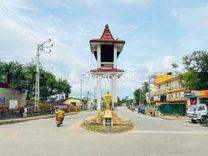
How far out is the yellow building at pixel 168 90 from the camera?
89.3 m

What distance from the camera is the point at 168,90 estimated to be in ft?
332

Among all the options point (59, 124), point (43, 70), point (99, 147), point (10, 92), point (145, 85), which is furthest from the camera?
point (145, 85)

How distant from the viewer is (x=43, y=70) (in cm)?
6888

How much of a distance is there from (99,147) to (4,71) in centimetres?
4083

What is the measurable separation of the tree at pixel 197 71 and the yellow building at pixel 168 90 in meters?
27.5

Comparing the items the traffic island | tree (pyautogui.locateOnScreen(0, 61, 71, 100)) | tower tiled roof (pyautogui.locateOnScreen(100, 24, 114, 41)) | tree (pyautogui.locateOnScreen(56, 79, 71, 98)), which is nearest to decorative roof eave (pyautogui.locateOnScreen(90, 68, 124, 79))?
tower tiled roof (pyautogui.locateOnScreen(100, 24, 114, 41))

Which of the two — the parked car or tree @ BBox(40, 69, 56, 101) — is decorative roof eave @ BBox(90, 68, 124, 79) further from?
tree @ BBox(40, 69, 56, 101)

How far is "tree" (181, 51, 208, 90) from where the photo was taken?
174ft

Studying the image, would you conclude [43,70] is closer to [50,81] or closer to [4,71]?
[50,81]

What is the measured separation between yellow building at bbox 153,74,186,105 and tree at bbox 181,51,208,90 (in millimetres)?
27471

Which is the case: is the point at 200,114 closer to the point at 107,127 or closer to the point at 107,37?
the point at 107,37

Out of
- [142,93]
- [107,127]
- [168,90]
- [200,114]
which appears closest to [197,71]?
[200,114]

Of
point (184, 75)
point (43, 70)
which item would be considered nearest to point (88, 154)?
point (184, 75)

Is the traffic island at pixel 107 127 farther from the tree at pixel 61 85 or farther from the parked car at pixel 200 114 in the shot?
the tree at pixel 61 85
